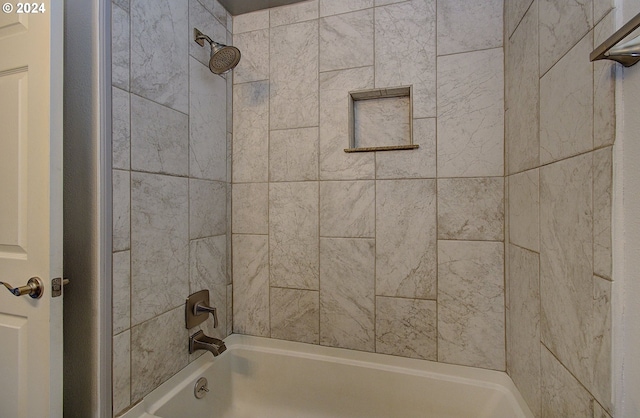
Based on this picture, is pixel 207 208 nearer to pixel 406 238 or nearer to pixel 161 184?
pixel 161 184

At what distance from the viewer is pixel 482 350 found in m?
1.29

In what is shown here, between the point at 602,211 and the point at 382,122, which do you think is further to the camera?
the point at 382,122

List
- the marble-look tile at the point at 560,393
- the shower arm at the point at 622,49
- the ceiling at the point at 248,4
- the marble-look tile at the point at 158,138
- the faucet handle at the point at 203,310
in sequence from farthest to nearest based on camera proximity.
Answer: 1. the ceiling at the point at 248,4
2. the faucet handle at the point at 203,310
3. the marble-look tile at the point at 158,138
4. the marble-look tile at the point at 560,393
5. the shower arm at the point at 622,49

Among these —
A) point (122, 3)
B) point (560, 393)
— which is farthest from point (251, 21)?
point (560, 393)

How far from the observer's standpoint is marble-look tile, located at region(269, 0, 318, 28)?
1.52 m

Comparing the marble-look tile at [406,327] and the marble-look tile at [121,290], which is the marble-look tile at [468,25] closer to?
the marble-look tile at [406,327]

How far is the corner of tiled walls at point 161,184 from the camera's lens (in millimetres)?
1008

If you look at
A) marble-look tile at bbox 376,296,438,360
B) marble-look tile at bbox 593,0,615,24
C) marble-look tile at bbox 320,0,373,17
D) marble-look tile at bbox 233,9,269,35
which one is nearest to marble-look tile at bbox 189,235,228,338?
marble-look tile at bbox 376,296,438,360

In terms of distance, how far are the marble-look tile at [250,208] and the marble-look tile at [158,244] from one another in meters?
0.35

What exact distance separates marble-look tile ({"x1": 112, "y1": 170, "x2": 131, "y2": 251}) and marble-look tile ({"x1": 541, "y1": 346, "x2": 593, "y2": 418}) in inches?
55.6

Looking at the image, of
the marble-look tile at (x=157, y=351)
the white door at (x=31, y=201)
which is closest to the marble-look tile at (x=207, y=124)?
the white door at (x=31, y=201)

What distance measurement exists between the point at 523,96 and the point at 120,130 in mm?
1461

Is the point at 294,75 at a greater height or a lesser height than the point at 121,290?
greater

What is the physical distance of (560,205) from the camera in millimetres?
810
